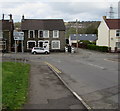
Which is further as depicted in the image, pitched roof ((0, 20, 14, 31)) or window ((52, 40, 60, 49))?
window ((52, 40, 60, 49))

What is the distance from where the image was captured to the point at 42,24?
53344 millimetres

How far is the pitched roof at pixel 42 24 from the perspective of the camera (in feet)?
171

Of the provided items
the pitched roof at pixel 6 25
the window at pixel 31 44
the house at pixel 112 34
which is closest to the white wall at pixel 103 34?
the house at pixel 112 34

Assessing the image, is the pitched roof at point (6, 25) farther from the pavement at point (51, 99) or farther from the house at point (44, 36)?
the pavement at point (51, 99)

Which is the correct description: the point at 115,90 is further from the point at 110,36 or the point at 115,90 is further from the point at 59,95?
the point at 110,36

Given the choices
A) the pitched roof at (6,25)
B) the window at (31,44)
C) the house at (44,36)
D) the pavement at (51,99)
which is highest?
the pitched roof at (6,25)

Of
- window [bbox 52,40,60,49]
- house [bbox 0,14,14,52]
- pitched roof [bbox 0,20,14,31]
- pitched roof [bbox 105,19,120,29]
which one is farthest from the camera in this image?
pitched roof [bbox 105,19,120,29]

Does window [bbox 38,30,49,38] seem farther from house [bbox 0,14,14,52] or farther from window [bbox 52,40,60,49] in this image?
house [bbox 0,14,14,52]

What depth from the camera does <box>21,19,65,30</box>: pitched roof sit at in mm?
52081

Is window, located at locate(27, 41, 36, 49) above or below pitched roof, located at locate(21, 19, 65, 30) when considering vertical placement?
below

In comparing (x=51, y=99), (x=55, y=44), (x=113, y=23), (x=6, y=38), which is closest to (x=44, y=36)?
(x=55, y=44)

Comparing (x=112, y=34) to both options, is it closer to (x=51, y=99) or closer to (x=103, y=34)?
(x=103, y=34)

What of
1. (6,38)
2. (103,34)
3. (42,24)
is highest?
(42,24)

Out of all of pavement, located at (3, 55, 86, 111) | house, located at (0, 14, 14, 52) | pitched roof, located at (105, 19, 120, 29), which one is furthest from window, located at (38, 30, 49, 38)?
pavement, located at (3, 55, 86, 111)
